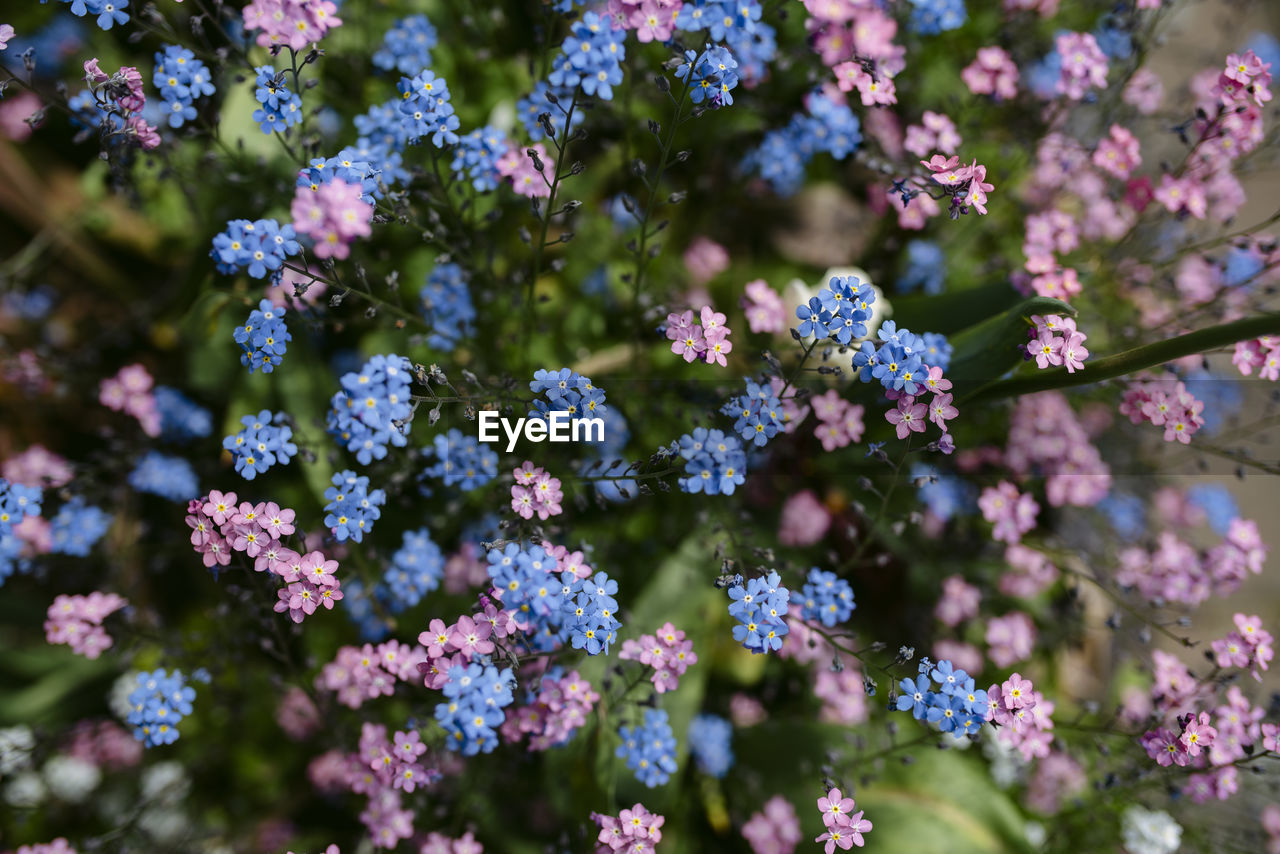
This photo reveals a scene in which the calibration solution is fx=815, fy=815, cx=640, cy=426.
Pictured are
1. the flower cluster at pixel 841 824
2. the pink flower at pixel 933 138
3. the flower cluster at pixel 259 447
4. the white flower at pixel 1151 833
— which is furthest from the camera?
the white flower at pixel 1151 833

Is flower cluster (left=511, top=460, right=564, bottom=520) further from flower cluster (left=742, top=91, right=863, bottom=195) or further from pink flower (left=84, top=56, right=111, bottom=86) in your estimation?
pink flower (left=84, top=56, right=111, bottom=86)

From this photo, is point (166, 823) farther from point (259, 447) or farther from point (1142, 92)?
point (1142, 92)

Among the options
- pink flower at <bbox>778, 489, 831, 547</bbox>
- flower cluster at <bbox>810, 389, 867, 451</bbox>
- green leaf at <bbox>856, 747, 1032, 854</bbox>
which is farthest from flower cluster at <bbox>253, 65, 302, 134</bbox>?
green leaf at <bbox>856, 747, 1032, 854</bbox>

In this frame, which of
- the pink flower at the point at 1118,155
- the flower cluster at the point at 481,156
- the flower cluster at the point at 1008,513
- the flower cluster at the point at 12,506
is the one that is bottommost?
the flower cluster at the point at 12,506

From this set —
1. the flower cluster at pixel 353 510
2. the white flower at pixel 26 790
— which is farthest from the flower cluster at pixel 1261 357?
the white flower at pixel 26 790

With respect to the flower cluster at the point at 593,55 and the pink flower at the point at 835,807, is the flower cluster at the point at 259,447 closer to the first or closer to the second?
the flower cluster at the point at 593,55

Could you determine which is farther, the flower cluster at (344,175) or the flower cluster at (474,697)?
the flower cluster at (344,175)

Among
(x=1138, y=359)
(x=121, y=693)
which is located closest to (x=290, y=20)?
(x=1138, y=359)
